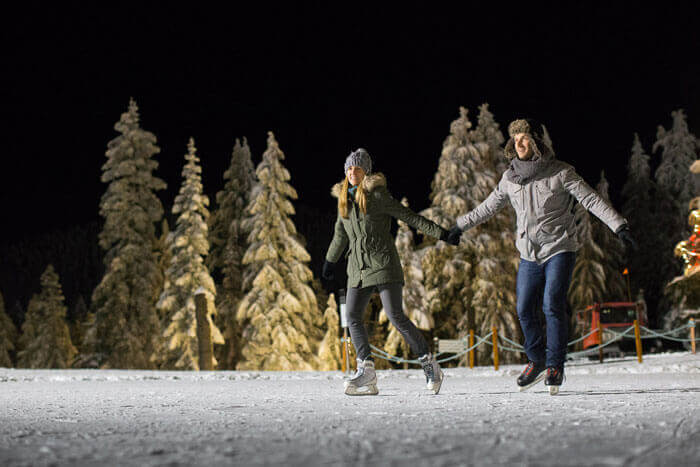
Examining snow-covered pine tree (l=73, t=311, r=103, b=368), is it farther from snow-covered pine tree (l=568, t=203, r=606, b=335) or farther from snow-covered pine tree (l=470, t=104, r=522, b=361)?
snow-covered pine tree (l=568, t=203, r=606, b=335)

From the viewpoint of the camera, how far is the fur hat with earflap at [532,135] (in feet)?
19.9

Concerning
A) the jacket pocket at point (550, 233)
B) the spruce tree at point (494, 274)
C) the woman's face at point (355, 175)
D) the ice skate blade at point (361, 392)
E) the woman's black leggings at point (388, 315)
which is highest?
the spruce tree at point (494, 274)

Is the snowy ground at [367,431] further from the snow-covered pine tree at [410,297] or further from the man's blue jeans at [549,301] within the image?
the snow-covered pine tree at [410,297]

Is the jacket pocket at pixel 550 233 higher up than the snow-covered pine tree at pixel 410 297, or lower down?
A: lower down

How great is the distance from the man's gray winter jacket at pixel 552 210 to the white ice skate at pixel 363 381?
165 cm

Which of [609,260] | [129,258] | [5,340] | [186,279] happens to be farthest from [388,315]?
[5,340]

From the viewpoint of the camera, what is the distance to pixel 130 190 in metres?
29.4

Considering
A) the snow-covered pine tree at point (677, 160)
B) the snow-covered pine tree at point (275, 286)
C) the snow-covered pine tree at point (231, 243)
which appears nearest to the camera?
the snow-covered pine tree at point (275, 286)

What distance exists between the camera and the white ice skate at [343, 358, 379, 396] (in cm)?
632

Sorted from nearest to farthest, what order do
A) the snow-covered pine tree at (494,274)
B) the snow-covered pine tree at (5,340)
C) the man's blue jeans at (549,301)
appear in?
the man's blue jeans at (549,301) < the snow-covered pine tree at (494,274) < the snow-covered pine tree at (5,340)

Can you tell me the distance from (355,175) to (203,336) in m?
14.5

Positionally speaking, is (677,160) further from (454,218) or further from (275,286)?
(275,286)

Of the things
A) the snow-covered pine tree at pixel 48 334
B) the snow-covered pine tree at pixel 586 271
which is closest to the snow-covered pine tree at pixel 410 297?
the snow-covered pine tree at pixel 586 271

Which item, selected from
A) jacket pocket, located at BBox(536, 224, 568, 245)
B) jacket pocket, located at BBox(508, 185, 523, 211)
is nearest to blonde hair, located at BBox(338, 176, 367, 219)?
jacket pocket, located at BBox(508, 185, 523, 211)
